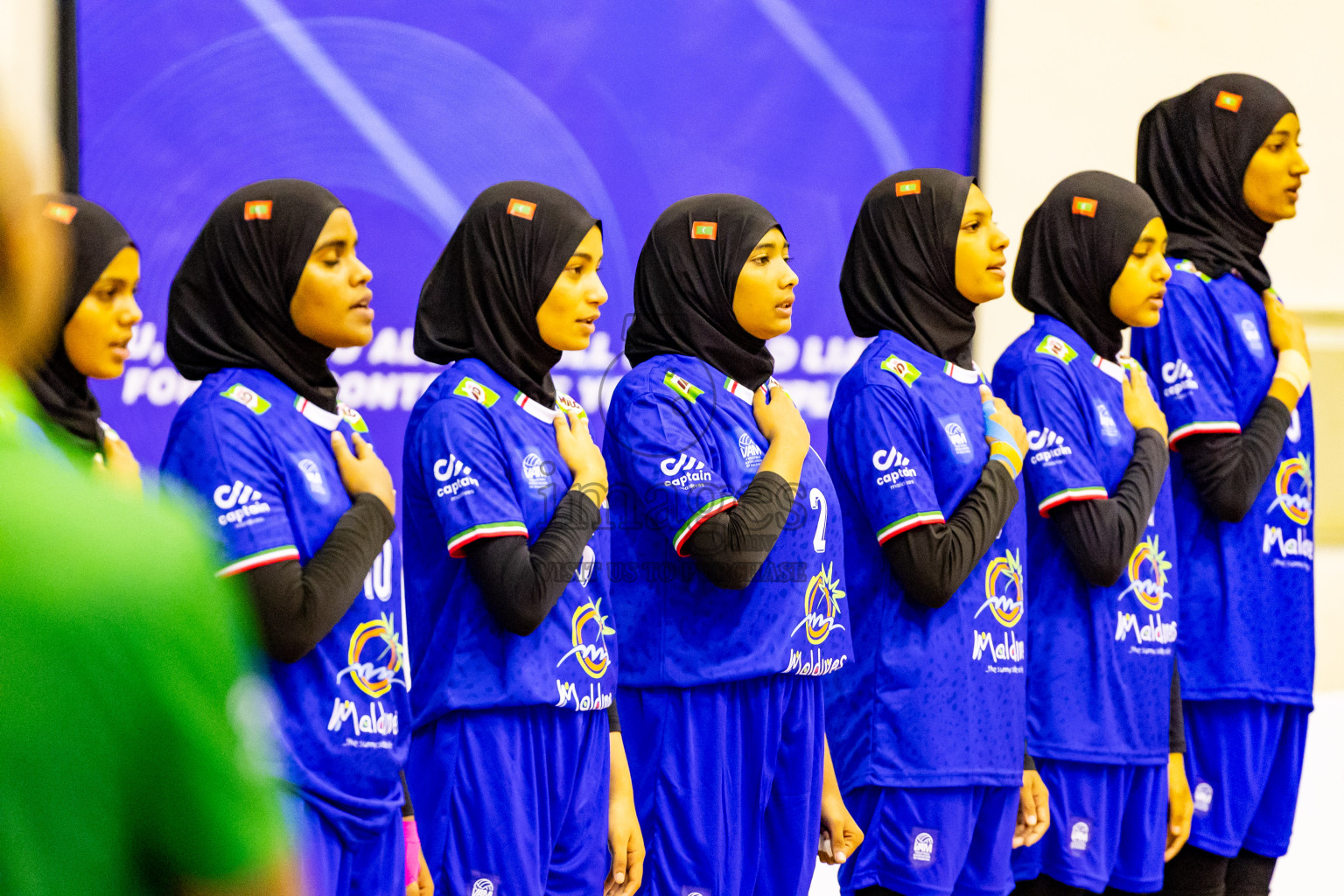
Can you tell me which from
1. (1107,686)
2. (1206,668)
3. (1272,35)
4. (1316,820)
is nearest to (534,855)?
(1107,686)

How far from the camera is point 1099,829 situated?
274 centimetres

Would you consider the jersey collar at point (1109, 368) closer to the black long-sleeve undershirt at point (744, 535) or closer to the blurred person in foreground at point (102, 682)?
the black long-sleeve undershirt at point (744, 535)

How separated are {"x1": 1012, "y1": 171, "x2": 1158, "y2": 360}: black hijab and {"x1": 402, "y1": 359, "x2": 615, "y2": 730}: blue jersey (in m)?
1.17

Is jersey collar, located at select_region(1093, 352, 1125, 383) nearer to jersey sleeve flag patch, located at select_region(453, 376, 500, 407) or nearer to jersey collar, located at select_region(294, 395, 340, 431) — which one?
jersey sleeve flag patch, located at select_region(453, 376, 500, 407)

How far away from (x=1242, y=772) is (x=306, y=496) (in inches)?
82.9

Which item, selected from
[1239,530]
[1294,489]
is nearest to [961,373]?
[1239,530]

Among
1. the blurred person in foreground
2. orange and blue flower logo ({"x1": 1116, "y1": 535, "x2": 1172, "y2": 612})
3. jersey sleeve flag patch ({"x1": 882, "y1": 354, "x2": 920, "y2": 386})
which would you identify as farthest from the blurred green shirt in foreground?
orange and blue flower logo ({"x1": 1116, "y1": 535, "x2": 1172, "y2": 612})

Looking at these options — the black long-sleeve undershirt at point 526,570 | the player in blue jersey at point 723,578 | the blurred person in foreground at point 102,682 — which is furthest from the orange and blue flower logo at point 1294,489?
the blurred person in foreground at point 102,682

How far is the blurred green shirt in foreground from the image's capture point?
0.59 meters

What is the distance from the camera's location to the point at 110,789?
608 mm

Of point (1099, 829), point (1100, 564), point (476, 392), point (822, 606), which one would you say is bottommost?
point (1099, 829)

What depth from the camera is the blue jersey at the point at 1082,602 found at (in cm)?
274

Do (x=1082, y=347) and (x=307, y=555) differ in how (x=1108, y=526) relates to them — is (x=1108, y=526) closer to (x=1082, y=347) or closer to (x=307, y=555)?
(x=1082, y=347)

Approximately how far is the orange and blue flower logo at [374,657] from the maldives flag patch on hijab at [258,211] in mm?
620
